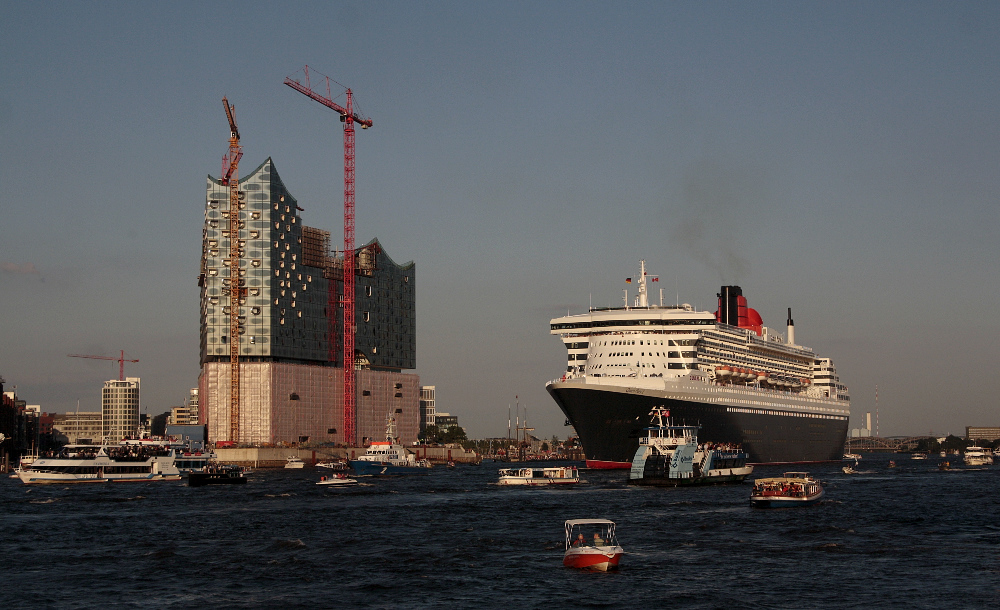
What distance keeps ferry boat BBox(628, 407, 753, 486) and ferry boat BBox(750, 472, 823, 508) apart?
21251 mm

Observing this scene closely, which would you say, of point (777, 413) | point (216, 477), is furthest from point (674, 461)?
point (216, 477)

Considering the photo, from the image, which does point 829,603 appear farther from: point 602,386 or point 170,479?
point 170,479

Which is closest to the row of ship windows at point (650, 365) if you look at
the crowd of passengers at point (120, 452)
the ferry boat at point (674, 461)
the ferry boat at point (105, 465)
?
the ferry boat at point (674, 461)

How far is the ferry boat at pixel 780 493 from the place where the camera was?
286ft

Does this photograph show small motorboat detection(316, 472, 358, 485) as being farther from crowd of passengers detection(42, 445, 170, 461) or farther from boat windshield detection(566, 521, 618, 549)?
boat windshield detection(566, 521, 618, 549)

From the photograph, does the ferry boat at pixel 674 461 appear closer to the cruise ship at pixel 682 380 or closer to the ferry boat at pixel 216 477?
the cruise ship at pixel 682 380

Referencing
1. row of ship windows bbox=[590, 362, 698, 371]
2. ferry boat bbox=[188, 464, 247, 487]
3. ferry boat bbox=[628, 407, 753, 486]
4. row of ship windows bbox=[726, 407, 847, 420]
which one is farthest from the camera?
row of ship windows bbox=[726, 407, 847, 420]

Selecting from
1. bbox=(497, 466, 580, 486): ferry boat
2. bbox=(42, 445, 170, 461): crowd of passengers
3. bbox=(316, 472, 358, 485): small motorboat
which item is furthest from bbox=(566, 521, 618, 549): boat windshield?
bbox=(42, 445, 170, 461): crowd of passengers

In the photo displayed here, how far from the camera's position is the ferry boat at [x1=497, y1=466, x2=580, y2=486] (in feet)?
417

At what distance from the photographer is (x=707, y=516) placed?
81438mm

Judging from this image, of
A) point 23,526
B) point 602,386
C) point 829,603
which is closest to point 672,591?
point 829,603

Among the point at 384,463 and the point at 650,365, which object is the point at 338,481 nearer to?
the point at 384,463

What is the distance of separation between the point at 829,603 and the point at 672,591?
710 cm

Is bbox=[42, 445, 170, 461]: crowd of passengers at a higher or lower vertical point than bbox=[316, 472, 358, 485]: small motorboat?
higher
